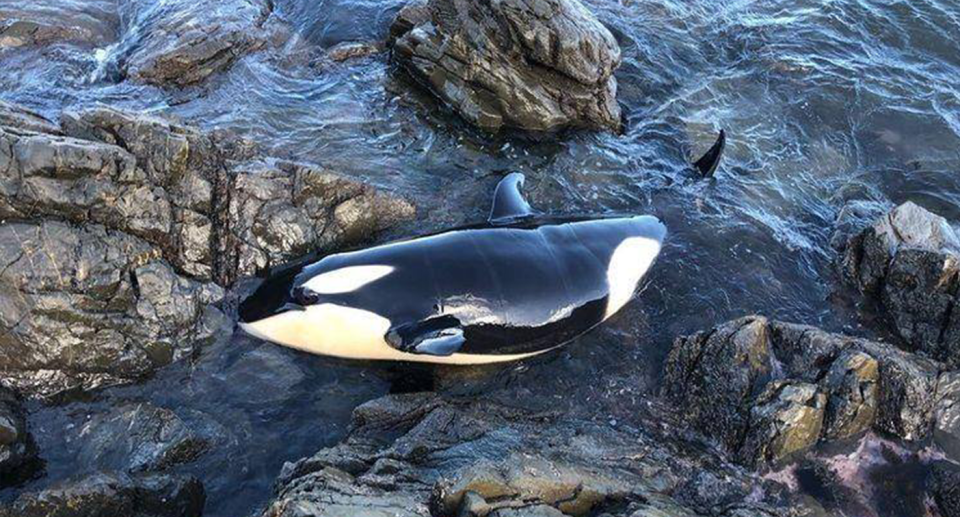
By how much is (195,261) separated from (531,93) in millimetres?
5286

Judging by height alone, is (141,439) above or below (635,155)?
above

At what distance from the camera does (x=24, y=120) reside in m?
7.34

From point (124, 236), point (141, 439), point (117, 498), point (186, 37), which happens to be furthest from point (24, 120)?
point (186, 37)

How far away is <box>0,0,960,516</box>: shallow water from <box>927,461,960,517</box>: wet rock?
2.15m

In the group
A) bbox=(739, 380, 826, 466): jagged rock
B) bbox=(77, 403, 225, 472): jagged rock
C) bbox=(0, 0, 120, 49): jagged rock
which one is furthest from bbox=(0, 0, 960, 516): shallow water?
bbox=(739, 380, 826, 466): jagged rock

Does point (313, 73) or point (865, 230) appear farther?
point (313, 73)

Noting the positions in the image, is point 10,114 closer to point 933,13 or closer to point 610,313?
point 610,313

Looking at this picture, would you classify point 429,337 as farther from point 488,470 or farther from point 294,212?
point 294,212

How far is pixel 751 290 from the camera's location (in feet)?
30.1

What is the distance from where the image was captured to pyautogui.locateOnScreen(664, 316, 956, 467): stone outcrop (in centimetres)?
694

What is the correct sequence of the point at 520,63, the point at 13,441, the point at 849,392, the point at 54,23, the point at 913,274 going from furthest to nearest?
1. the point at 54,23
2. the point at 520,63
3. the point at 913,274
4. the point at 849,392
5. the point at 13,441

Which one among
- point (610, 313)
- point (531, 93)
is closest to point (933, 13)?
point (531, 93)

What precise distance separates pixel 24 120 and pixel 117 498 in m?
3.82

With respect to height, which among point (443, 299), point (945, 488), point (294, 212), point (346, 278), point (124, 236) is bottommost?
point (945, 488)
